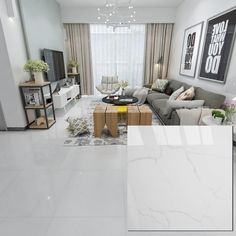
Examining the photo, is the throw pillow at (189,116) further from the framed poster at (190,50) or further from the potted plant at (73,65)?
the potted plant at (73,65)

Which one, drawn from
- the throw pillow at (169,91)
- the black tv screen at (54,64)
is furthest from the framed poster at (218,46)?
the black tv screen at (54,64)

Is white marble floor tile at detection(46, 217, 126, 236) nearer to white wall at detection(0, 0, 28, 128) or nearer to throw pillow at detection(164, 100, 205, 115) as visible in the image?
throw pillow at detection(164, 100, 205, 115)

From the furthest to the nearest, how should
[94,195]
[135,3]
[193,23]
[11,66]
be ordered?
[135,3], [193,23], [11,66], [94,195]

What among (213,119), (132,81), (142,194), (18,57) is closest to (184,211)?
(142,194)

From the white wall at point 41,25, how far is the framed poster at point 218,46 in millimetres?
3625

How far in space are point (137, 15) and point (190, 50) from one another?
2253 millimetres

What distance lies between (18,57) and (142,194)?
331cm

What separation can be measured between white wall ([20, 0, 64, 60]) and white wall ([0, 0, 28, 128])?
21 centimetres

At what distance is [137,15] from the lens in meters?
5.04

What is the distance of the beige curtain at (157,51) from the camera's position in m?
5.23

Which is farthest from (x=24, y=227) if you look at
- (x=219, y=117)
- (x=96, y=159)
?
(x=219, y=117)

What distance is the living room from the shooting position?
63 cm

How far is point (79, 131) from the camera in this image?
2.89 m

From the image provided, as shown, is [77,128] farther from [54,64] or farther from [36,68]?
[54,64]
